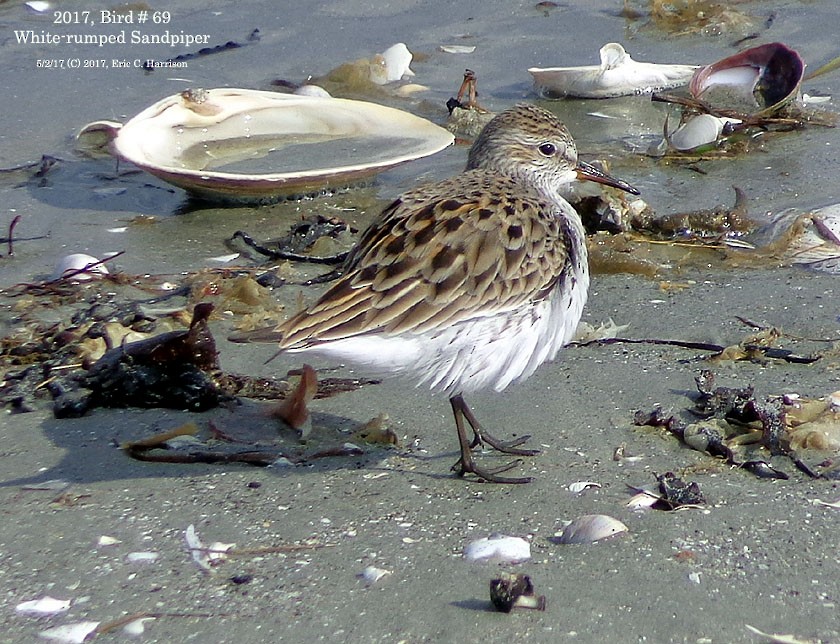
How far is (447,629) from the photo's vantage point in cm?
279

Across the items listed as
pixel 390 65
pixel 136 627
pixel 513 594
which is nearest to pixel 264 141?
pixel 390 65

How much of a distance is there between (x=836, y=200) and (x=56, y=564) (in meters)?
4.01

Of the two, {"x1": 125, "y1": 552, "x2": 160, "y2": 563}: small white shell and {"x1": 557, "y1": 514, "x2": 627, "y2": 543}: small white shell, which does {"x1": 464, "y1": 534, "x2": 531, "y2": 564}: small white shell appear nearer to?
{"x1": 557, "y1": 514, "x2": 627, "y2": 543}: small white shell

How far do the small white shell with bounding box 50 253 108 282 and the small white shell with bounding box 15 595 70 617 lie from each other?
2258 millimetres

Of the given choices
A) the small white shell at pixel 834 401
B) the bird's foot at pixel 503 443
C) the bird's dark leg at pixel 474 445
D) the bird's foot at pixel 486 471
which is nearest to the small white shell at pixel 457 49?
the bird's dark leg at pixel 474 445

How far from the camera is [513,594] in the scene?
2.81m

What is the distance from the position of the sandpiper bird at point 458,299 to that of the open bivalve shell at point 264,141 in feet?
6.75

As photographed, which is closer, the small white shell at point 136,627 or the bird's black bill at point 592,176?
the small white shell at point 136,627

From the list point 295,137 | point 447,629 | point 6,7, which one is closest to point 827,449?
point 447,629

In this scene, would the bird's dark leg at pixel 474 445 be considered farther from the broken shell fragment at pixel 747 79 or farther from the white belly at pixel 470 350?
the broken shell fragment at pixel 747 79

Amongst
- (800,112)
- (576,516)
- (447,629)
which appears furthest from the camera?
(800,112)

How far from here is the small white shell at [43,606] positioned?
9.53ft

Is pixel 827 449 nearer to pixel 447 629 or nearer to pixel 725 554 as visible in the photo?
pixel 725 554

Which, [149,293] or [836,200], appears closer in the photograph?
[149,293]
